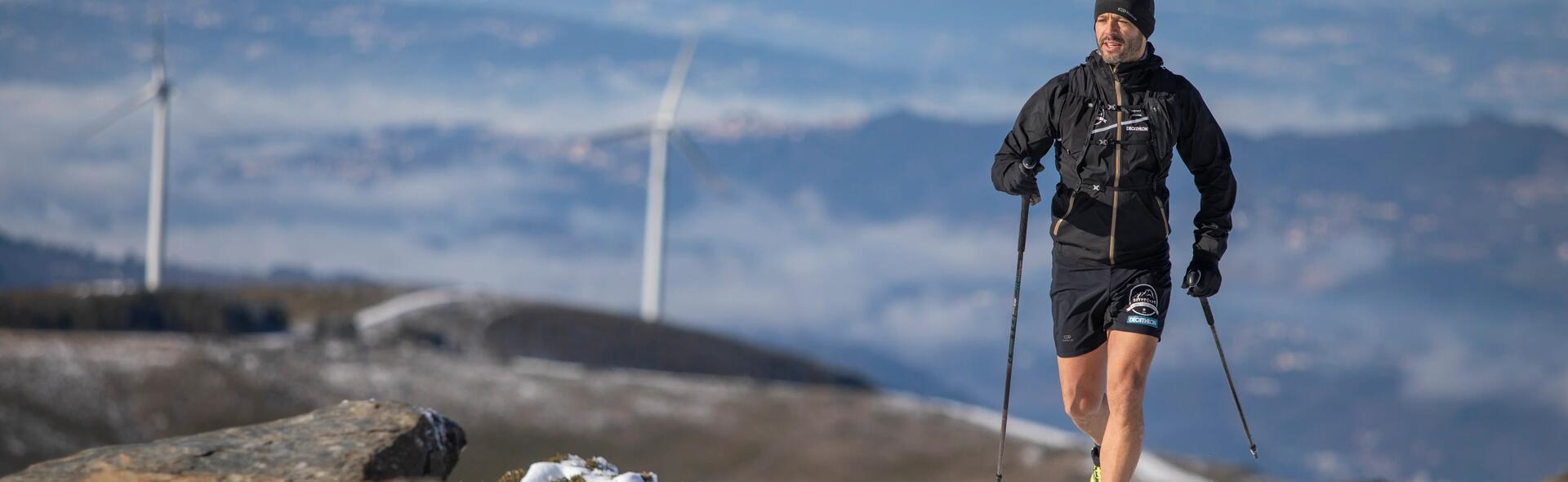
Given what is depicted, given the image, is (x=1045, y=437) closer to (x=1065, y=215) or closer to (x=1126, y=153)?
(x=1065, y=215)

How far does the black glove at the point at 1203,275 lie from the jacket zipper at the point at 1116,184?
2.54ft

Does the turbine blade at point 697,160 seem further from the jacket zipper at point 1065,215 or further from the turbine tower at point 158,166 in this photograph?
the jacket zipper at point 1065,215

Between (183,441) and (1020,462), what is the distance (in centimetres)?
7192

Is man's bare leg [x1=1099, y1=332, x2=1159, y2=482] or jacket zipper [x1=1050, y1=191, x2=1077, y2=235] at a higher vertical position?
jacket zipper [x1=1050, y1=191, x2=1077, y2=235]

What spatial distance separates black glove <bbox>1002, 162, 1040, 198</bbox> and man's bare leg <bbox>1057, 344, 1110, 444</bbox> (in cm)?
161

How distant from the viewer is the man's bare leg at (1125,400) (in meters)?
14.6

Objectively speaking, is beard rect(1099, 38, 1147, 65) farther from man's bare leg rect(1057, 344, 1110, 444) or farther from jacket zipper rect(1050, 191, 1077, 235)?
man's bare leg rect(1057, 344, 1110, 444)

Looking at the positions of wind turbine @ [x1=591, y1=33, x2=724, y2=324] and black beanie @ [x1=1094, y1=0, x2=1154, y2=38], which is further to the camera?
wind turbine @ [x1=591, y1=33, x2=724, y2=324]

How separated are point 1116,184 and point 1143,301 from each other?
3.52 feet

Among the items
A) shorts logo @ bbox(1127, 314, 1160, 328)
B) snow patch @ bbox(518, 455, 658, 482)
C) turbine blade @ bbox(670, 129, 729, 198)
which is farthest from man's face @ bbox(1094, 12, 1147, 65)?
turbine blade @ bbox(670, 129, 729, 198)

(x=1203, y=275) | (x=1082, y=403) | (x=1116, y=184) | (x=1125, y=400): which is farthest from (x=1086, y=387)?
(x=1116, y=184)

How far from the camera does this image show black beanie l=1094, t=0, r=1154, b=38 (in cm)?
1480

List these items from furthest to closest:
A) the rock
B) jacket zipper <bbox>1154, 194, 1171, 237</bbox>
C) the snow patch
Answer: the snow patch, the rock, jacket zipper <bbox>1154, 194, 1171, 237</bbox>

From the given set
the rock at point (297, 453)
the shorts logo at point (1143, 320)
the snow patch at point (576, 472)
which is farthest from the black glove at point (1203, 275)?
the rock at point (297, 453)
